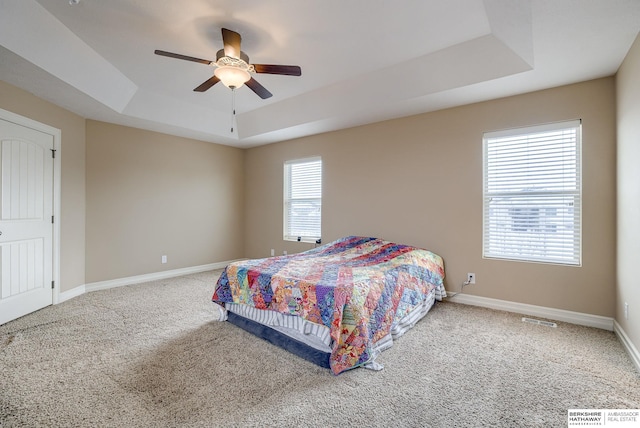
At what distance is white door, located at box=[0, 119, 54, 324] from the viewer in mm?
3021

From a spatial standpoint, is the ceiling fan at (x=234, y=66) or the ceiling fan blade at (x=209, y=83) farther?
the ceiling fan blade at (x=209, y=83)

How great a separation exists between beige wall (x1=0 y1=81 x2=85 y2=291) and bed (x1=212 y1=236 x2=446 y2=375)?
2.38 meters

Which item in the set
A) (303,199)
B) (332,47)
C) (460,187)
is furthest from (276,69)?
(303,199)

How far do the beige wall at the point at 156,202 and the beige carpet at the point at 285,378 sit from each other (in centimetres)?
152

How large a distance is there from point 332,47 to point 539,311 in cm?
347

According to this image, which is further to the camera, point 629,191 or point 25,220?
point 25,220

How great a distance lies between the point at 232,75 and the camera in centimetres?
255

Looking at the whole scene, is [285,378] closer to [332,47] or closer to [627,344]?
[627,344]

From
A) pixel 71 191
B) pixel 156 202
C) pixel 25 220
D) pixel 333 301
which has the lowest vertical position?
pixel 333 301

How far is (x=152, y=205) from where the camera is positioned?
486 centimetres

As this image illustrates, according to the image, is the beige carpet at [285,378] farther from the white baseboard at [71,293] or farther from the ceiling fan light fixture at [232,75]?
the ceiling fan light fixture at [232,75]

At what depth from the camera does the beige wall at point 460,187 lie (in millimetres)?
2916

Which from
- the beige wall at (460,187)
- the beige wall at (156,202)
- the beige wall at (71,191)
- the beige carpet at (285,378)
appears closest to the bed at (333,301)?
the beige carpet at (285,378)

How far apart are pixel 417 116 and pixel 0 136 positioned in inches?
181
